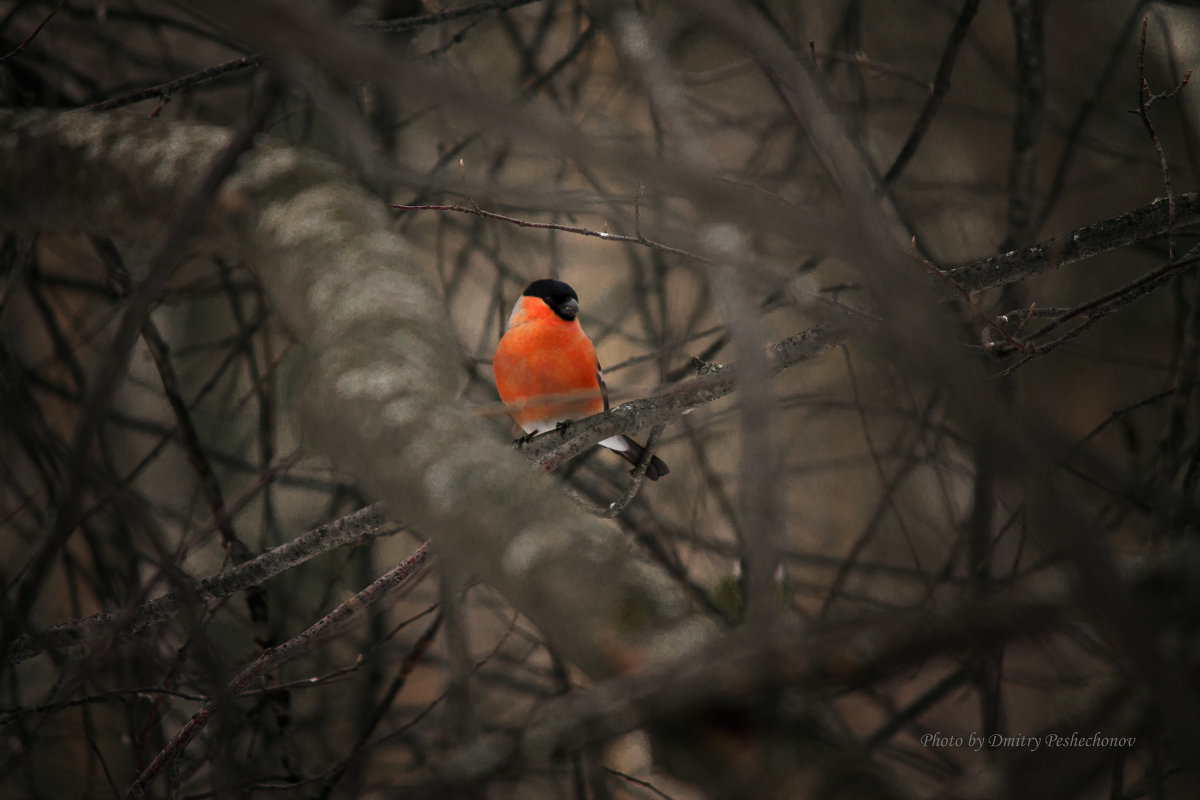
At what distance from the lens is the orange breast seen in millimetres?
3270

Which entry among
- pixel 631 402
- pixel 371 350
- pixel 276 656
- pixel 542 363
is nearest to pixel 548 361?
pixel 542 363

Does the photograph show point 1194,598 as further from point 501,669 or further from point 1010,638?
point 501,669

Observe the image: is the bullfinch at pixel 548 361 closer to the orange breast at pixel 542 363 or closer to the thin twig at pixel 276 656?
the orange breast at pixel 542 363

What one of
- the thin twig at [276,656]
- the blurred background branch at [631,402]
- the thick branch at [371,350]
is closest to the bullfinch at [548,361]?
the blurred background branch at [631,402]

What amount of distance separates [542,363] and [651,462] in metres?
0.58

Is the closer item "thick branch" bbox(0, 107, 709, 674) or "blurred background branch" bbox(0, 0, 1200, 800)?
"blurred background branch" bbox(0, 0, 1200, 800)

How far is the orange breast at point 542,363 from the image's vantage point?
327 cm

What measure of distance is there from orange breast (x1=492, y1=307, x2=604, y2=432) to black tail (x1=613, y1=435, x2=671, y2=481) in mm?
239

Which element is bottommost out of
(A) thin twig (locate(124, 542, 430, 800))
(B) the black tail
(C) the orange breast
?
(A) thin twig (locate(124, 542, 430, 800))

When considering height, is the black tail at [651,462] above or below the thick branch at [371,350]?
above

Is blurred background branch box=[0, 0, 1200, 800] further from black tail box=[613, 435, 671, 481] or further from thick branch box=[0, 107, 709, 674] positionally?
black tail box=[613, 435, 671, 481]

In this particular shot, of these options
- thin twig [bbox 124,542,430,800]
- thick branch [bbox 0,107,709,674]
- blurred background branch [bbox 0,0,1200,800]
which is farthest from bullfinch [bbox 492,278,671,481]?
thick branch [bbox 0,107,709,674]

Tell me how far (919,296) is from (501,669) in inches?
160

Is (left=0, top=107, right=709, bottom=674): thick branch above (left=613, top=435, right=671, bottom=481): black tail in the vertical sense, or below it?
below
